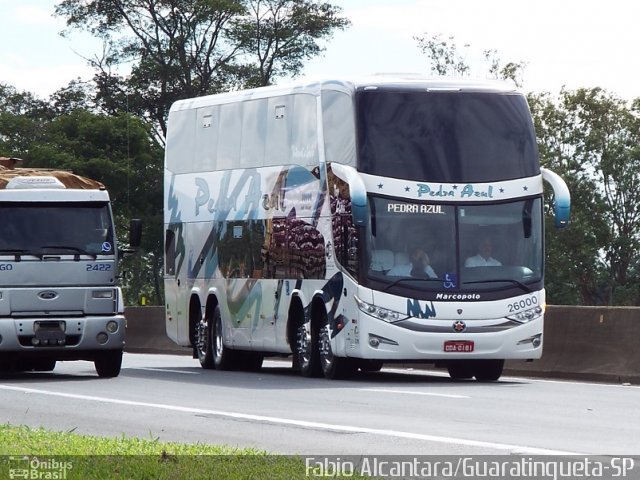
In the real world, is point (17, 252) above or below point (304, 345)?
above

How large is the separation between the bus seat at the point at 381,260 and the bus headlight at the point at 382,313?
0.50 m

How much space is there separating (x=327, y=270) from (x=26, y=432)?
32.2 feet

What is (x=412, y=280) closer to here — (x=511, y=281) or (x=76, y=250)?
(x=511, y=281)

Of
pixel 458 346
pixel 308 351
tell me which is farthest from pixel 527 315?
pixel 308 351

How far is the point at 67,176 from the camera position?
82.1 ft

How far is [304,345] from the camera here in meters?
24.4

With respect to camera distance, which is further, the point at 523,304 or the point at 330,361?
the point at 330,361

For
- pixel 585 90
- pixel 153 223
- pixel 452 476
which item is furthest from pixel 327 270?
pixel 585 90

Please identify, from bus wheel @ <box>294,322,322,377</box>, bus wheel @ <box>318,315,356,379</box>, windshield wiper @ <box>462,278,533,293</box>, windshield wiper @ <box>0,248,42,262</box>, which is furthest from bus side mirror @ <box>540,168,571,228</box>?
windshield wiper @ <box>0,248,42,262</box>

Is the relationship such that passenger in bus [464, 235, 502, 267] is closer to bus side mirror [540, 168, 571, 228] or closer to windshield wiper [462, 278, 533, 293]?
windshield wiper [462, 278, 533, 293]

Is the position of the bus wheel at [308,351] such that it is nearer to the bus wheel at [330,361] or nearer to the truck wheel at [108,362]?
the bus wheel at [330,361]

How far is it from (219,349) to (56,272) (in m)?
4.79

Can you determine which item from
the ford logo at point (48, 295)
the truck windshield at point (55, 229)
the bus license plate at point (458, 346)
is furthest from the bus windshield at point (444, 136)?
the ford logo at point (48, 295)

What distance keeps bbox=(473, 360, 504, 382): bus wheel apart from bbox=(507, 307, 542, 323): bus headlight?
1135mm
